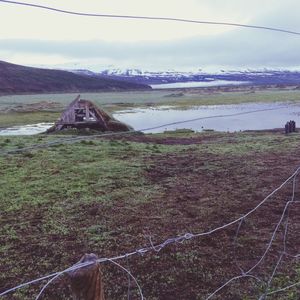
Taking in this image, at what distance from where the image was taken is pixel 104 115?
92.8 ft

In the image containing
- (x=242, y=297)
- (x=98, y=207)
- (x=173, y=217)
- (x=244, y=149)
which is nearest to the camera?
(x=242, y=297)

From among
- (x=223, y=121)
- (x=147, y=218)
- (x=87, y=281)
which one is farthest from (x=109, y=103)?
(x=87, y=281)

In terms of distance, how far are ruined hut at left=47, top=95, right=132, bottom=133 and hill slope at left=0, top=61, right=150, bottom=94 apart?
383 ft

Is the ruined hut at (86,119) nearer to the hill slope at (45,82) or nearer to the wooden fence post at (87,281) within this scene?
the wooden fence post at (87,281)

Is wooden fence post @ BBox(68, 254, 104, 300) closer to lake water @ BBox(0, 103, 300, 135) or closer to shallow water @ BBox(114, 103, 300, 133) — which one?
lake water @ BBox(0, 103, 300, 135)

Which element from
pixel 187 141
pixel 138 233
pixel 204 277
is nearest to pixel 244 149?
Result: pixel 187 141

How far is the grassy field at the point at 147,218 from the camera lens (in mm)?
5492

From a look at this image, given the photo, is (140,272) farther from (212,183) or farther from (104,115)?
(104,115)

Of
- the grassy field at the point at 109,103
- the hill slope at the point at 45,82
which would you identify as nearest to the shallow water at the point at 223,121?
the grassy field at the point at 109,103

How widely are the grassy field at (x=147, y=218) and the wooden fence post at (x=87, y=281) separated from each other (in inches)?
88.2

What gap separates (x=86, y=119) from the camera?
92.8ft

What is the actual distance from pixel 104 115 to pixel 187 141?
8.21m

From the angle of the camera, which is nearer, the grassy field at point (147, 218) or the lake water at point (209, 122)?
the grassy field at point (147, 218)

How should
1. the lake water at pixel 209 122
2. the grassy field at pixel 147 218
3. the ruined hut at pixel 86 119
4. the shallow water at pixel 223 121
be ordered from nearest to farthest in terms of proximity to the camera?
the grassy field at pixel 147 218
the ruined hut at pixel 86 119
the lake water at pixel 209 122
the shallow water at pixel 223 121
